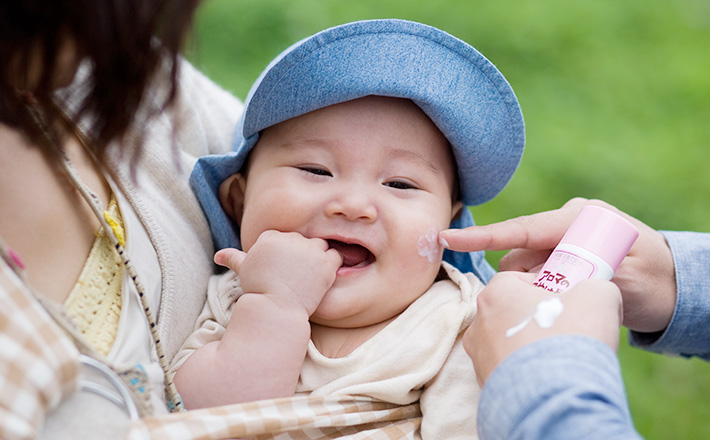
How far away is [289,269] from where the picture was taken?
127cm

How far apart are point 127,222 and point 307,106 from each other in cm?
39

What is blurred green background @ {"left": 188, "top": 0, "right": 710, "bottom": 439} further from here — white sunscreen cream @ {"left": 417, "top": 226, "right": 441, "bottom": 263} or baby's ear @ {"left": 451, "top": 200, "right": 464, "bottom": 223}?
white sunscreen cream @ {"left": 417, "top": 226, "right": 441, "bottom": 263}

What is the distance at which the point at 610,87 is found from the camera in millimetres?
3670

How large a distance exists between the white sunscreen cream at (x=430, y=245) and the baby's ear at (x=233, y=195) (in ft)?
1.30

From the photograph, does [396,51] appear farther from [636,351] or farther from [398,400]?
[636,351]

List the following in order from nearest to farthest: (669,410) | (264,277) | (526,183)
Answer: (264,277), (669,410), (526,183)

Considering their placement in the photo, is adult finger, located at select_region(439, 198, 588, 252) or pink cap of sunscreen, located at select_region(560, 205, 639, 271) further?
adult finger, located at select_region(439, 198, 588, 252)

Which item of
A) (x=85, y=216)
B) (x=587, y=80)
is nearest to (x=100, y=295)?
(x=85, y=216)

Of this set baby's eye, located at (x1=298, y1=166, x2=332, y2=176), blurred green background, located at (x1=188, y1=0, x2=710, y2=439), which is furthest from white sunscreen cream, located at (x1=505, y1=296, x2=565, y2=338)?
blurred green background, located at (x1=188, y1=0, x2=710, y2=439)

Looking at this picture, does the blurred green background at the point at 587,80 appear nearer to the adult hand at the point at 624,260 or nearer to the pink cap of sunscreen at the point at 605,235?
the adult hand at the point at 624,260

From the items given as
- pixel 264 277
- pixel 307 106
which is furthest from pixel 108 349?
pixel 307 106

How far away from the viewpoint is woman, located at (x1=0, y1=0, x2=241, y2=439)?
31.5 inches

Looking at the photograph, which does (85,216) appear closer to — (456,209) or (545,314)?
(545,314)

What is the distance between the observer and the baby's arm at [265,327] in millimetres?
1183
